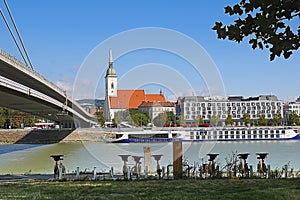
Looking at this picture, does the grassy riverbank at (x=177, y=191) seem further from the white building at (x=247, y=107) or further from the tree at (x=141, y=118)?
the white building at (x=247, y=107)

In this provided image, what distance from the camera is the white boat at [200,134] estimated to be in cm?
5938

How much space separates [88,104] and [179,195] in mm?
71398

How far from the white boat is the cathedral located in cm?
3299

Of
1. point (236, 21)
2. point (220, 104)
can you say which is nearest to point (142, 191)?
point (236, 21)

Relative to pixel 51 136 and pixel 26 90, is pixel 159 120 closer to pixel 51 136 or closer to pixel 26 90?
pixel 51 136

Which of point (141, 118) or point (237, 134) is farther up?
point (141, 118)

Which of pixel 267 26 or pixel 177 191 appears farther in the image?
pixel 177 191

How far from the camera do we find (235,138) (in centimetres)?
6147

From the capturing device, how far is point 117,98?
102 metres

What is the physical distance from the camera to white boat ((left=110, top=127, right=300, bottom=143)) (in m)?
59.4

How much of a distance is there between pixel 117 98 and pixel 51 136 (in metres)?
36.8

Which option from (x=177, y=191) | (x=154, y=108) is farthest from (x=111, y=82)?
(x=177, y=191)

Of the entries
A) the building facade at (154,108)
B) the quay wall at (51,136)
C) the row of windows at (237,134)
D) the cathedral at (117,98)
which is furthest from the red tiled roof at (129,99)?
the row of windows at (237,134)

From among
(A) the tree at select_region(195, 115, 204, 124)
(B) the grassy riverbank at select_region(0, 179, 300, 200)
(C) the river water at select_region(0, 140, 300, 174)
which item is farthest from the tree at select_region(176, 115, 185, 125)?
(B) the grassy riverbank at select_region(0, 179, 300, 200)
